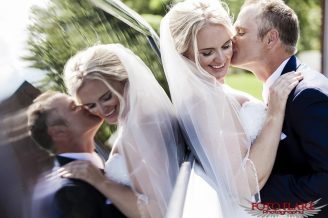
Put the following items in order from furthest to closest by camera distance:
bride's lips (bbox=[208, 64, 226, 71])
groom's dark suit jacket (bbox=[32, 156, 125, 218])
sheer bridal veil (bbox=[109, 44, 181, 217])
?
bride's lips (bbox=[208, 64, 226, 71]) < sheer bridal veil (bbox=[109, 44, 181, 217]) < groom's dark suit jacket (bbox=[32, 156, 125, 218])

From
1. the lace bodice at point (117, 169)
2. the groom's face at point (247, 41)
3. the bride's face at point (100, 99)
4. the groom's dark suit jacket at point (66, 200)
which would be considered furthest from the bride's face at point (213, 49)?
the groom's dark suit jacket at point (66, 200)

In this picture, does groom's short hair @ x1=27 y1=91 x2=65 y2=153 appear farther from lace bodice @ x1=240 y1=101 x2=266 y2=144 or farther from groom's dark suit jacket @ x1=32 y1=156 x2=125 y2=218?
lace bodice @ x1=240 y1=101 x2=266 y2=144

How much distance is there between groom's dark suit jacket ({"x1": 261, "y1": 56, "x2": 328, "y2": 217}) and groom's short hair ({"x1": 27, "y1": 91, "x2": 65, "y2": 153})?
3.82 feet

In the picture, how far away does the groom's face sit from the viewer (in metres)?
2.56

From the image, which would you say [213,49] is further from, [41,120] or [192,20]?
[41,120]

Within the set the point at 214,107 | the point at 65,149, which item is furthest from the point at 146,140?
the point at 214,107

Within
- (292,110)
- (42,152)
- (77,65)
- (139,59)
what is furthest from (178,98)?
(42,152)

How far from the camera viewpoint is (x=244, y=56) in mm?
2570

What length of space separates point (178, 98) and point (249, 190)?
1.54 ft

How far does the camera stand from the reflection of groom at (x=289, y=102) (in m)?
2.36

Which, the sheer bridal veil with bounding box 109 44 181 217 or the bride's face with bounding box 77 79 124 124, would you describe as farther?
the sheer bridal veil with bounding box 109 44 181 217

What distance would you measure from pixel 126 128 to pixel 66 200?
1.35 ft

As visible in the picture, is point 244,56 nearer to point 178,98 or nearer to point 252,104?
point 252,104

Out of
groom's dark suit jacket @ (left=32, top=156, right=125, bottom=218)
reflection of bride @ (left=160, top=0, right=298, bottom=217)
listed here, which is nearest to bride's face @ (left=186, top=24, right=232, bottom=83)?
reflection of bride @ (left=160, top=0, right=298, bottom=217)
